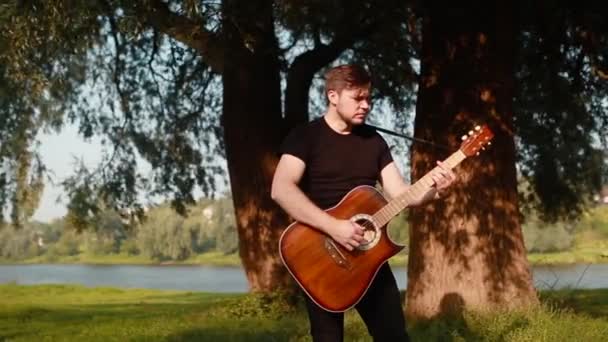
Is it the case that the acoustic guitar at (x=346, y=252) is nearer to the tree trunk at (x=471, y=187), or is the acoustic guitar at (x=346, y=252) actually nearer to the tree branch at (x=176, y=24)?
the tree branch at (x=176, y=24)

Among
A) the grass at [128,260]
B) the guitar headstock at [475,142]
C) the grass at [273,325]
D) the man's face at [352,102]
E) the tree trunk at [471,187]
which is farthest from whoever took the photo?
the grass at [128,260]

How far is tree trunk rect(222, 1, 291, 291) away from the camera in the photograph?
41.2ft

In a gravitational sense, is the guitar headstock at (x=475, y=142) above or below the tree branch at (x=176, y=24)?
below

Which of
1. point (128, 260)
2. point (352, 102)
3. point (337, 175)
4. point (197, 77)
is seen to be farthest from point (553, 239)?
point (128, 260)

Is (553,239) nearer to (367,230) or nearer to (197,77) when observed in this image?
(197,77)

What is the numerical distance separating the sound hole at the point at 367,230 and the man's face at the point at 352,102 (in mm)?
452

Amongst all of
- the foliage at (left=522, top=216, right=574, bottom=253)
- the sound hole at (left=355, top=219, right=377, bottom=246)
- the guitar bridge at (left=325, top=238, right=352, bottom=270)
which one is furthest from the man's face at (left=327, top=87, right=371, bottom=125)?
the foliage at (left=522, top=216, right=574, bottom=253)

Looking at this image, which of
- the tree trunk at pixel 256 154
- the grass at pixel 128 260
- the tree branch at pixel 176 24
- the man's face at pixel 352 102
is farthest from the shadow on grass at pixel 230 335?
the grass at pixel 128 260

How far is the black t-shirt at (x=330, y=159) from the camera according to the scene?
4555 mm

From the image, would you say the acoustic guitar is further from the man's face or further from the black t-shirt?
the man's face

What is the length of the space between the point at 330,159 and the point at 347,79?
0.37 metres

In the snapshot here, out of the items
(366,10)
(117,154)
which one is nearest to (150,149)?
(117,154)

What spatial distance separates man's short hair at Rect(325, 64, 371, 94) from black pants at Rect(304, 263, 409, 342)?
838 mm

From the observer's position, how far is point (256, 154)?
12.6 m
